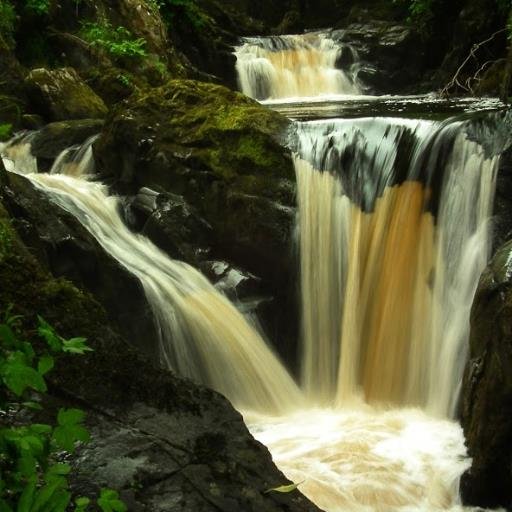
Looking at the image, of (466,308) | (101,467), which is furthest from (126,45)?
(101,467)

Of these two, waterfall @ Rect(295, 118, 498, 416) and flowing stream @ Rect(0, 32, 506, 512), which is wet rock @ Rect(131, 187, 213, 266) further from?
waterfall @ Rect(295, 118, 498, 416)

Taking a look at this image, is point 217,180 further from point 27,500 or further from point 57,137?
point 27,500

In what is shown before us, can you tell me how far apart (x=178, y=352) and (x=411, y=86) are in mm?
9932

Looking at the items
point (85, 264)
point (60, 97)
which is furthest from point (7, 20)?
point (85, 264)

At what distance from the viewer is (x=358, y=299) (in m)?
6.75

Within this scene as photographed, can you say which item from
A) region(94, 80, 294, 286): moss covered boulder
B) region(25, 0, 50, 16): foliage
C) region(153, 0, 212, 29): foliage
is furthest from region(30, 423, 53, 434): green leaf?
region(153, 0, 212, 29): foliage

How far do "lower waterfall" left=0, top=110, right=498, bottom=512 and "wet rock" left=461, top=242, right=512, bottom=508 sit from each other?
0.55m

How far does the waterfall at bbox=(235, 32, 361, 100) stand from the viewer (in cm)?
1396

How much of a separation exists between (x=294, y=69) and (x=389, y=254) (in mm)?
8543

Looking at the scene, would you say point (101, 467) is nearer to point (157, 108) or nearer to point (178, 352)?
point (178, 352)

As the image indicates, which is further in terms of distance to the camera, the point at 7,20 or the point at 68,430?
the point at 7,20

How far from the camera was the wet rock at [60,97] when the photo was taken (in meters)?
9.61

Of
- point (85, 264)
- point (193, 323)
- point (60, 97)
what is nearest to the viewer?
point (85, 264)

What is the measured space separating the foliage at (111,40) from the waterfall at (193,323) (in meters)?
4.79
